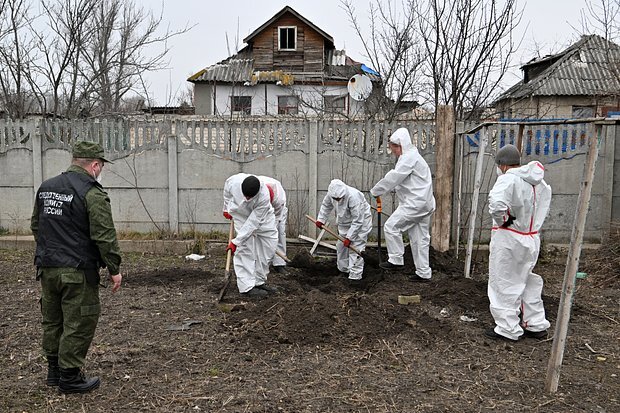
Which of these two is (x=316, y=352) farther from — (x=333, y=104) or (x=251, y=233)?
(x=333, y=104)

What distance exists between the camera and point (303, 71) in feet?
89.2

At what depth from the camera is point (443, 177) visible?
883cm

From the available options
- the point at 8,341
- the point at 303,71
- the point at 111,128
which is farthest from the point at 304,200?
the point at 303,71

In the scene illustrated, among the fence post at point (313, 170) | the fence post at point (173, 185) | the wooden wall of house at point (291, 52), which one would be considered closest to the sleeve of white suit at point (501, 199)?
the fence post at point (313, 170)

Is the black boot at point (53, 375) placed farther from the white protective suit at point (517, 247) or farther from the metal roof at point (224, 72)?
the metal roof at point (224, 72)

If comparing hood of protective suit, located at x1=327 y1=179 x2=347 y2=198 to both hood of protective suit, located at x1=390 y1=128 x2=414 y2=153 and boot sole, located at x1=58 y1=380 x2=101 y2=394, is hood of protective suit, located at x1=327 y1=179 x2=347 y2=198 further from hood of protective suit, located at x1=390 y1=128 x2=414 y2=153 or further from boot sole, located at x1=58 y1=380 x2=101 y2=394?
boot sole, located at x1=58 y1=380 x2=101 y2=394

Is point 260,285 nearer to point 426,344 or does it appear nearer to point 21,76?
point 426,344

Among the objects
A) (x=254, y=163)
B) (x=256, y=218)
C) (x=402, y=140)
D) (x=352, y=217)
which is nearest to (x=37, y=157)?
(x=254, y=163)

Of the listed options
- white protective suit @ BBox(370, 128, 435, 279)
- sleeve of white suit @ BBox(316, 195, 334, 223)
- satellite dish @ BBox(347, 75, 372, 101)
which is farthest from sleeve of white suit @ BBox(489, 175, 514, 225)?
satellite dish @ BBox(347, 75, 372, 101)

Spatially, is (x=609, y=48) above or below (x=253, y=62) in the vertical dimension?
below

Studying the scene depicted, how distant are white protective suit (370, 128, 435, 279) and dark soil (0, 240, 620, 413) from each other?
1.23 ft

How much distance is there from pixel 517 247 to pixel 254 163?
5229 millimetres

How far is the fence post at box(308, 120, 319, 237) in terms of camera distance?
9.35m

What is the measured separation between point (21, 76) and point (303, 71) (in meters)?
16.8
